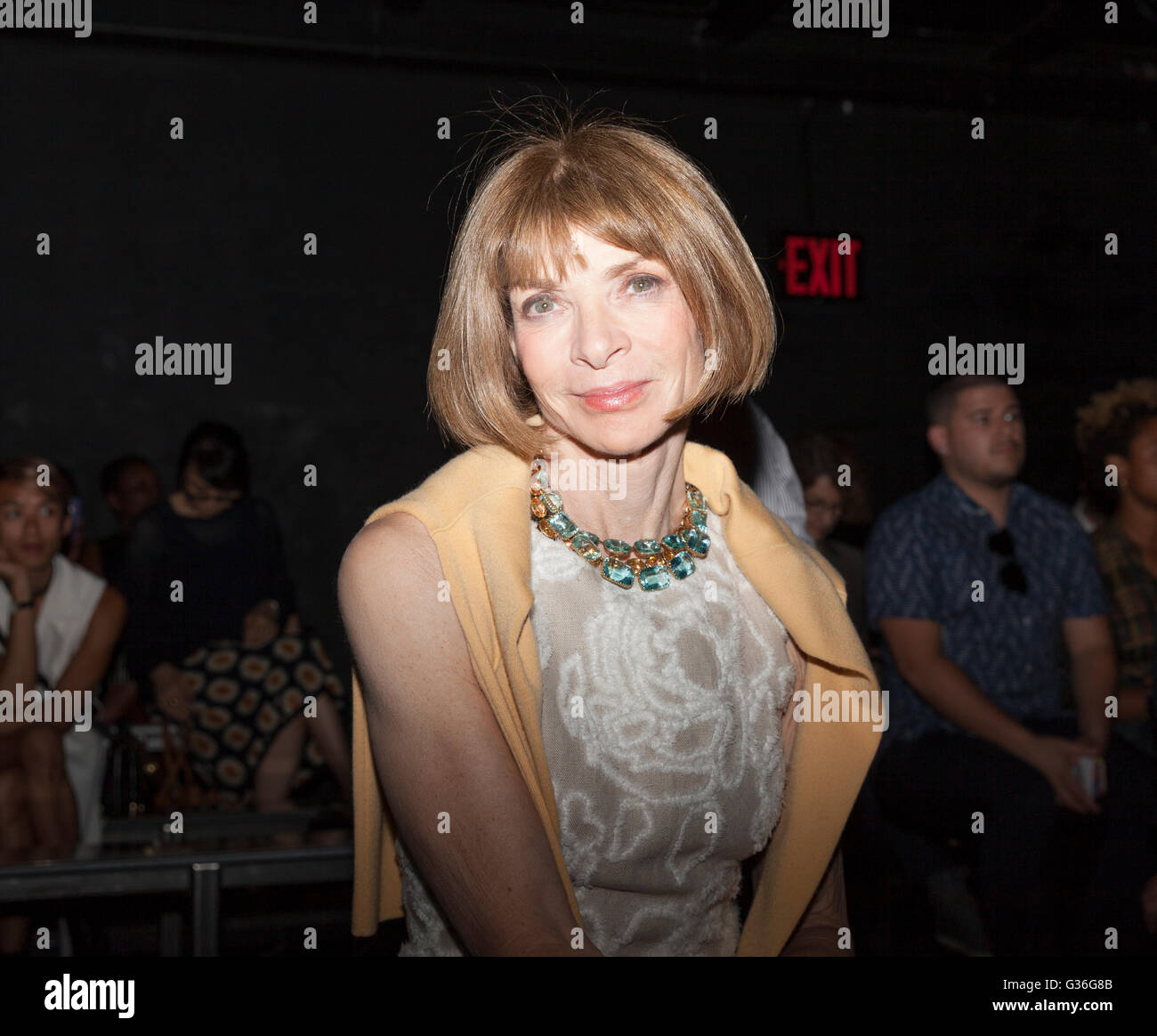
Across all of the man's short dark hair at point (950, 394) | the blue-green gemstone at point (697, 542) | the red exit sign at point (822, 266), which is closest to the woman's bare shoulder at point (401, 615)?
the blue-green gemstone at point (697, 542)

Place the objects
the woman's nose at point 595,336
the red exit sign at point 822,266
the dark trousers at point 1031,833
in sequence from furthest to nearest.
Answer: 1. the red exit sign at point 822,266
2. the dark trousers at point 1031,833
3. the woman's nose at point 595,336

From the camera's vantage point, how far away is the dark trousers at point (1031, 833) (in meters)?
2.82

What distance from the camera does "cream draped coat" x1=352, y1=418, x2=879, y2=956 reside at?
45.4 inches

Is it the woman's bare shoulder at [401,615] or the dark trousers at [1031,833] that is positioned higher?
the woman's bare shoulder at [401,615]

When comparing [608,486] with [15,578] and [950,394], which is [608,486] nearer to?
[950,394]

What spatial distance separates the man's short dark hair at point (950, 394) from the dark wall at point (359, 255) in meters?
2.16

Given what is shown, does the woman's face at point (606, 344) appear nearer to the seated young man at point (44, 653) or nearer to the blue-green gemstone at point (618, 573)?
the blue-green gemstone at point (618, 573)

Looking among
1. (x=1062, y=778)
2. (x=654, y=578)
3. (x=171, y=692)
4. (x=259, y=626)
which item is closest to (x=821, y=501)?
(x=1062, y=778)

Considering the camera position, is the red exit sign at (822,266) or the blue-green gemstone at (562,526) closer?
the blue-green gemstone at (562,526)

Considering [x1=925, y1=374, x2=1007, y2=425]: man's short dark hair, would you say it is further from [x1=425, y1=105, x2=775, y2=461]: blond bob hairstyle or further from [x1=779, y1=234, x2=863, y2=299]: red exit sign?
[x1=779, y1=234, x2=863, y2=299]: red exit sign

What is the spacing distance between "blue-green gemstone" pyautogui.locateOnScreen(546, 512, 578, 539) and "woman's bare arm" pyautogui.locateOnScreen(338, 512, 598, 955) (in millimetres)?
195

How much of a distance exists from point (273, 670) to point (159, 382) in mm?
2466

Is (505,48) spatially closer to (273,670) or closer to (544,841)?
(273,670)
